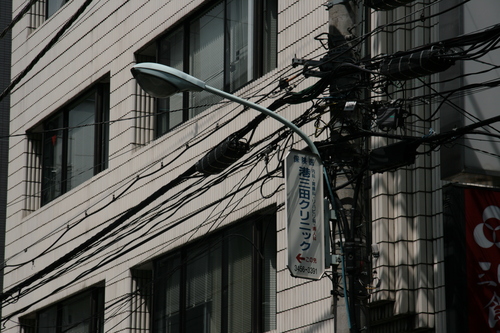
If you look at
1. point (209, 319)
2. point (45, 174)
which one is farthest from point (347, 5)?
point (45, 174)

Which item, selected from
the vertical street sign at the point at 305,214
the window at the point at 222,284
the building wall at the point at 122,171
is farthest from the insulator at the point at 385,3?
the window at the point at 222,284

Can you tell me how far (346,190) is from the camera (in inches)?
489

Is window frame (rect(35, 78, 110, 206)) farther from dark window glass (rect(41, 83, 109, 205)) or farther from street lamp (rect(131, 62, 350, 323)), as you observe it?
street lamp (rect(131, 62, 350, 323))

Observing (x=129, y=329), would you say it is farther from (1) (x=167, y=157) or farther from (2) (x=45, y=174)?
(2) (x=45, y=174)

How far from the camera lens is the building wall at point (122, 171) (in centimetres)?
1814

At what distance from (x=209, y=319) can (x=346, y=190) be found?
834cm

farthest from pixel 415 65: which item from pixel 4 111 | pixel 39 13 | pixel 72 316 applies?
pixel 4 111

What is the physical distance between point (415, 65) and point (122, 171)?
12306mm

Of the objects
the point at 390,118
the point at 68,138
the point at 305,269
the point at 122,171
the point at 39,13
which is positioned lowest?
the point at 305,269

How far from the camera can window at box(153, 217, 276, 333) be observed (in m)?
18.7

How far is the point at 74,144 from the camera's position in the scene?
26.6 metres

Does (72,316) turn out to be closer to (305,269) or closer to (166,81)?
(166,81)

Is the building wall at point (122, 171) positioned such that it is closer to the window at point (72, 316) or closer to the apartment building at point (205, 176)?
the apartment building at point (205, 176)

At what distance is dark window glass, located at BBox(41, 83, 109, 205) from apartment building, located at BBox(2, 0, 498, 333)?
58mm
